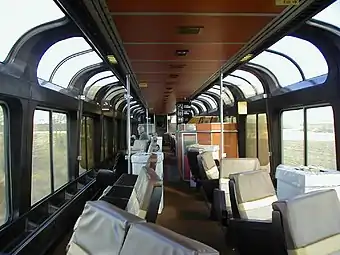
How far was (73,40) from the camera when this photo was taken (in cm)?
542

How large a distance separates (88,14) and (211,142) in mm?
7460

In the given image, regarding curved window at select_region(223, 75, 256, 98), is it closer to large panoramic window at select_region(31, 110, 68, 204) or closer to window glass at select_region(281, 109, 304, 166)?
window glass at select_region(281, 109, 304, 166)

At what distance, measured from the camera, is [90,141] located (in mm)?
11305

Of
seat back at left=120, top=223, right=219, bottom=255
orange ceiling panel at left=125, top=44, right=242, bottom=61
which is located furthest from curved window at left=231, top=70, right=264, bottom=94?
seat back at left=120, top=223, right=219, bottom=255

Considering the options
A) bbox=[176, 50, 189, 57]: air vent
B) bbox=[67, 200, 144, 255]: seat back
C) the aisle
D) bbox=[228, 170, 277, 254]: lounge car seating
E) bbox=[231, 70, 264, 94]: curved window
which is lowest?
the aisle

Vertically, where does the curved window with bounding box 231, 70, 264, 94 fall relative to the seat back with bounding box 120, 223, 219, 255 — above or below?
above

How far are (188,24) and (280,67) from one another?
425cm

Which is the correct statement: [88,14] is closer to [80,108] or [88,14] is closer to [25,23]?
[25,23]

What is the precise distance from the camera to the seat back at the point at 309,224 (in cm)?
217

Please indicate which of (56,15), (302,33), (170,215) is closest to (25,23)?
(56,15)

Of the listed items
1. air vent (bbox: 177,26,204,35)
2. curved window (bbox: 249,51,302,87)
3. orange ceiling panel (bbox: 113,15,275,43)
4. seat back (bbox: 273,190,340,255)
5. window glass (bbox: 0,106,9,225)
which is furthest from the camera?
curved window (bbox: 249,51,302,87)

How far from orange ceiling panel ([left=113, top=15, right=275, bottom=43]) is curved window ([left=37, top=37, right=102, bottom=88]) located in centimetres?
144

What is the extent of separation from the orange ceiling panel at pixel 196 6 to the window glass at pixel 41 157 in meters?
2.95

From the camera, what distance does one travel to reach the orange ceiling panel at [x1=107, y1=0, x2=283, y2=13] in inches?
118
